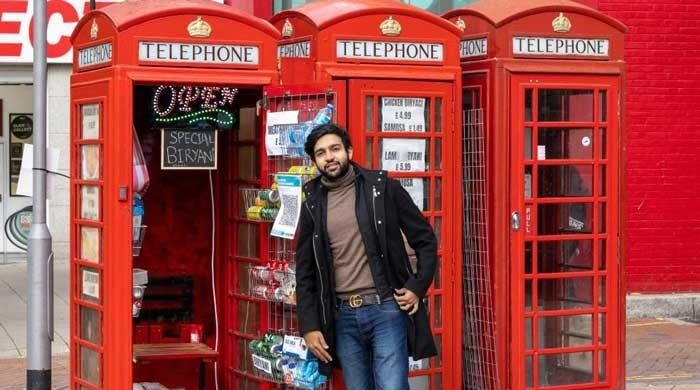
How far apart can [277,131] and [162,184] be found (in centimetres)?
156

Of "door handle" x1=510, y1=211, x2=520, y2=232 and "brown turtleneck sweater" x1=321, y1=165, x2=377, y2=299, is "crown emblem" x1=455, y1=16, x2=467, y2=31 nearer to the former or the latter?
"door handle" x1=510, y1=211, x2=520, y2=232

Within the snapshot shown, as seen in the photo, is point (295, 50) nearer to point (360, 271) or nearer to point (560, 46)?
point (560, 46)

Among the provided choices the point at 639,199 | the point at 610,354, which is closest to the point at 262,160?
the point at 610,354

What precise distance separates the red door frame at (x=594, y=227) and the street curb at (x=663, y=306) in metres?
5.16

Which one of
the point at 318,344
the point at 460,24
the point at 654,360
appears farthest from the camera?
the point at 654,360

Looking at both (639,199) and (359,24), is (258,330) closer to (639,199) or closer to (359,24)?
(359,24)

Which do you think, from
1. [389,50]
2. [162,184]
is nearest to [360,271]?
[389,50]

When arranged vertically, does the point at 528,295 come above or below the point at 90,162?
below

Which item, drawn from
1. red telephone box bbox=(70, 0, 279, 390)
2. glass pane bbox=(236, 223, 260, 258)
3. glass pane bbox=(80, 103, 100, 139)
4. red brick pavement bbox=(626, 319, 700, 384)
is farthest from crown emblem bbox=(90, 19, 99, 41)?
red brick pavement bbox=(626, 319, 700, 384)

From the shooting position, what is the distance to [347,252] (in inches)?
247

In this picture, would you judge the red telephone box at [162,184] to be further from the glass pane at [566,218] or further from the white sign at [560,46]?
the glass pane at [566,218]

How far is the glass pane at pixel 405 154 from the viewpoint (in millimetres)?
7273

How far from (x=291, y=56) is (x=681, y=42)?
676 cm

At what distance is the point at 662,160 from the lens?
13188 mm
